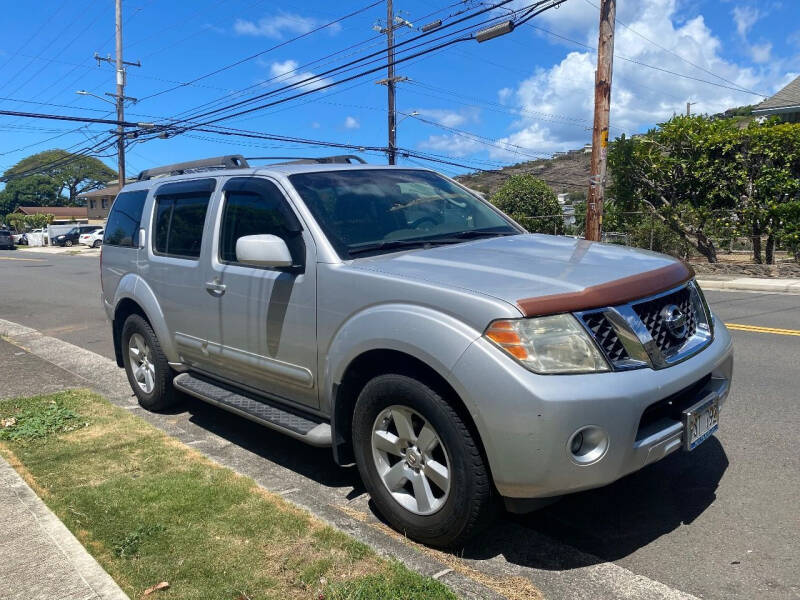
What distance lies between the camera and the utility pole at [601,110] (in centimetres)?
1333

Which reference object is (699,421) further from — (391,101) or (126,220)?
(391,101)

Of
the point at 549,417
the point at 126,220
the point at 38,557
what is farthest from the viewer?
the point at 126,220

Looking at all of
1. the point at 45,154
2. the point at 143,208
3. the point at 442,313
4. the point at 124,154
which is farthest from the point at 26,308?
the point at 45,154

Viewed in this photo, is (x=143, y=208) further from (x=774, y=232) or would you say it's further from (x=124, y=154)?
(x=124, y=154)

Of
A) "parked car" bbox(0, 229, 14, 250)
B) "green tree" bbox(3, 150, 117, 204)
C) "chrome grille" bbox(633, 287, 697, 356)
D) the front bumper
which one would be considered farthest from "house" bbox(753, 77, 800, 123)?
"green tree" bbox(3, 150, 117, 204)

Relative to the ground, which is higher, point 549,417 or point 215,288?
point 215,288

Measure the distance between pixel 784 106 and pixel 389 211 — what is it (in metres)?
27.5

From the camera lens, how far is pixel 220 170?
4863 millimetres

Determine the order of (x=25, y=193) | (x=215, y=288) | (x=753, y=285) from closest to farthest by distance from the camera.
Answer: (x=215, y=288), (x=753, y=285), (x=25, y=193)

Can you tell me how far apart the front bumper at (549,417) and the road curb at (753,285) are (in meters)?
12.9

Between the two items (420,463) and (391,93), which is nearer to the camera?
(420,463)

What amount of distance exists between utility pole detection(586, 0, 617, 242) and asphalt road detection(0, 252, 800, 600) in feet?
28.0

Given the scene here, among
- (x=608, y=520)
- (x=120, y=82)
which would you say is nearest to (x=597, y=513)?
(x=608, y=520)

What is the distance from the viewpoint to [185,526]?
341 cm
